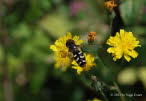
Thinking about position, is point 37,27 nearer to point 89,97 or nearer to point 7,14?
point 7,14

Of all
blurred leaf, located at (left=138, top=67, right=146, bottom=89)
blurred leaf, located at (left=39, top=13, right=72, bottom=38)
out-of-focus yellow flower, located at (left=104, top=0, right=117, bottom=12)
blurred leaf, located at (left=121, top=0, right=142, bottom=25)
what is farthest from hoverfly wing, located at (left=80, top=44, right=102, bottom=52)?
blurred leaf, located at (left=39, top=13, right=72, bottom=38)

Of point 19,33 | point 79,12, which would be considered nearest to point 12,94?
point 19,33

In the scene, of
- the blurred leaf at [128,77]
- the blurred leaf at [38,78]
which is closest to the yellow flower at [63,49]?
the blurred leaf at [128,77]

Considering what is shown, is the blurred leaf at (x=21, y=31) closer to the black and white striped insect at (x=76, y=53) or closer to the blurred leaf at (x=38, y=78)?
the blurred leaf at (x=38, y=78)

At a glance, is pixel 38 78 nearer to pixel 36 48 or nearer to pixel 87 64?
pixel 36 48

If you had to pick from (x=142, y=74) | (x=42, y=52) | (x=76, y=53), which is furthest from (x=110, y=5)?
(x=42, y=52)

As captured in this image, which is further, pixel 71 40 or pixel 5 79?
pixel 5 79
